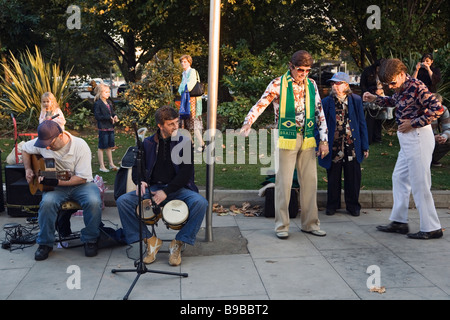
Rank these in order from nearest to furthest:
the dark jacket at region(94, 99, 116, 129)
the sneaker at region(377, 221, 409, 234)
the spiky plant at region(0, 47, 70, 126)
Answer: the sneaker at region(377, 221, 409, 234)
the dark jacket at region(94, 99, 116, 129)
the spiky plant at region(0, 47, 70, 126)

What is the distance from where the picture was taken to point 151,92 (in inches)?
581

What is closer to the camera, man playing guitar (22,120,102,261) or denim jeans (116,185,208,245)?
denim jeans (116,185,208,245)

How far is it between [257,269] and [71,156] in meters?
2.23

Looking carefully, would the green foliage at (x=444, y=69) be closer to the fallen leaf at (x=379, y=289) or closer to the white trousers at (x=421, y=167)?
the white trousers at (x=421, y=167)

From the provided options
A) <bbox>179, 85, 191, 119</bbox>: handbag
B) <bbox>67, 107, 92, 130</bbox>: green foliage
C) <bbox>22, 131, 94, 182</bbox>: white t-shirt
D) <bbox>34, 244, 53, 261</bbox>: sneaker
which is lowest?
<bbox>34, 244, 53, 261</bbox>: sneaker

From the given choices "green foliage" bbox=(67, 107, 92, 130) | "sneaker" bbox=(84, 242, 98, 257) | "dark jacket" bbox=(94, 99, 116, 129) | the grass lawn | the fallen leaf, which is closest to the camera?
the fallen leaf

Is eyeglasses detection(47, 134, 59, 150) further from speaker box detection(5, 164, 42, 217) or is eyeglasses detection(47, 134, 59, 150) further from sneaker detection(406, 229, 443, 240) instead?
sneaker detection(406, 229, 443, 240)

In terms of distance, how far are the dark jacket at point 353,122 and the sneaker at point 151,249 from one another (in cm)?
266

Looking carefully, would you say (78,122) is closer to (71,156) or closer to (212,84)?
(71,156)

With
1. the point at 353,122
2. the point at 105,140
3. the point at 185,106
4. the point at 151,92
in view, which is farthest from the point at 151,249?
the point at 151,92

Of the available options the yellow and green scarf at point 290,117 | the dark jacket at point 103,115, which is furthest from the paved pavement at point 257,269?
the dark jacket at point 103,115

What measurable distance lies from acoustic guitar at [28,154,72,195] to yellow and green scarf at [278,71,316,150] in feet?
7.47

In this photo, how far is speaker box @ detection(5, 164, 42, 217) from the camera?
269 inches

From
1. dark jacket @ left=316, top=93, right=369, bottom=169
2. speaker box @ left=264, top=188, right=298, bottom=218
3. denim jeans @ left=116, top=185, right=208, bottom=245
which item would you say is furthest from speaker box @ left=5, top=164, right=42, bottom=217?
dark jacket @ left=316, top=93, right=369, bottom=169
